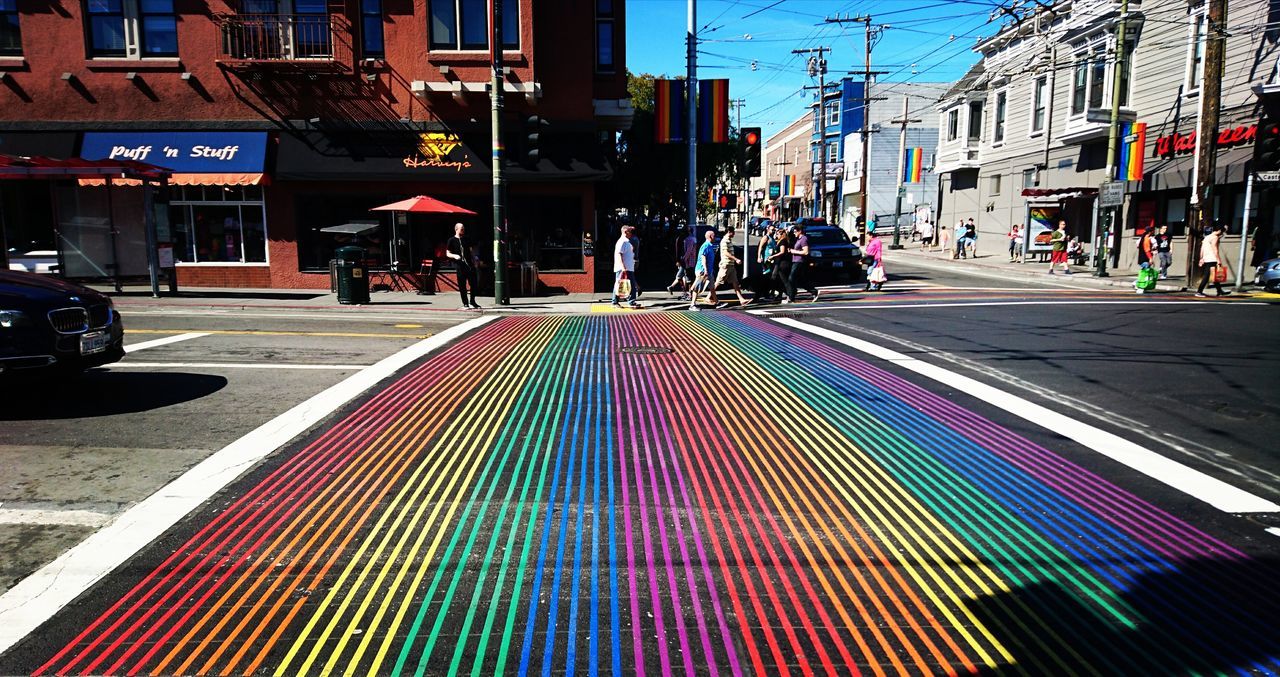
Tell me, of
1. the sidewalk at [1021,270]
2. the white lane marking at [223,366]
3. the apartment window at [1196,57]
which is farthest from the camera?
the apartment window at [1196,57]

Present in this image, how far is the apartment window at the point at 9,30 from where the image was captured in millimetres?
19406

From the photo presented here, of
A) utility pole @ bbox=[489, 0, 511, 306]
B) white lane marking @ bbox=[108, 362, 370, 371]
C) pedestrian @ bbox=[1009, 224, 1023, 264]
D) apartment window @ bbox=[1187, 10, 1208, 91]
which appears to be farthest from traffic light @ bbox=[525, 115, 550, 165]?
pedestrian @ bbox=[1009, 224, 1023, 264]

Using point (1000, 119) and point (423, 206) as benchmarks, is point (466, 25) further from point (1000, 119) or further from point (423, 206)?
point (1000, 119)

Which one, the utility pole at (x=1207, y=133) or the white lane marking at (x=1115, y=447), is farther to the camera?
the utility pole at (x=1207, y=133)

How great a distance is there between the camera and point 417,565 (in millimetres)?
3902

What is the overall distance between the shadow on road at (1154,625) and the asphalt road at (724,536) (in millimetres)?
14

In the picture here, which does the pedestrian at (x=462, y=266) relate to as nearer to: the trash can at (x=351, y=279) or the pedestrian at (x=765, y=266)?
the trash can at (x=351, y=279)

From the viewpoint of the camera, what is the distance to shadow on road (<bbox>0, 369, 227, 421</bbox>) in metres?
6.81

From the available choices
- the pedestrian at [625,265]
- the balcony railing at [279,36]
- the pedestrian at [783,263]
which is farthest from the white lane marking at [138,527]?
the balcony railing at [279,36]

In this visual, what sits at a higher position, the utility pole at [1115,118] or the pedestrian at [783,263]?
the utility pole at [1115,118]

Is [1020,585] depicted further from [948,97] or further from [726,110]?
[948,97]

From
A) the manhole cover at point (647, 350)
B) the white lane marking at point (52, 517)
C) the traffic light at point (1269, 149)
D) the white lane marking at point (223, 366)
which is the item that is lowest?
the white lane marking at point (52, 517)

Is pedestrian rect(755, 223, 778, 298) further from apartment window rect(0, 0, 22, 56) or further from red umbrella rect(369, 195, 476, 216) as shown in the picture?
apartment window rect(0, 0, 22, 56)

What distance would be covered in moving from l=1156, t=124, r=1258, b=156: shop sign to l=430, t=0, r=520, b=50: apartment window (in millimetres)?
19581
